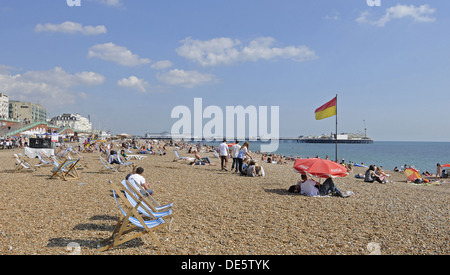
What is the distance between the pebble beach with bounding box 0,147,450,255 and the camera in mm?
3926

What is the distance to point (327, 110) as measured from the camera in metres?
15.7

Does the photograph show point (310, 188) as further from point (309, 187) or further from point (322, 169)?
point (322, 169)

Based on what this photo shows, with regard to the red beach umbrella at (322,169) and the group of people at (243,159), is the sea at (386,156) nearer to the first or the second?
the group of people at (243,159)

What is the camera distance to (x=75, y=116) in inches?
5891

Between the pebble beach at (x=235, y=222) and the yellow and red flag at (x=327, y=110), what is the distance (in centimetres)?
761

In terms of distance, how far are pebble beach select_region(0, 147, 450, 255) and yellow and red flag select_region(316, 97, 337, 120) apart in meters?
7.61

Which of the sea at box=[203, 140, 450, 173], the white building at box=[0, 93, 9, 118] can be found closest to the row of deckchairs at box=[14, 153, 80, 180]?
the sea at box=[203, 140, 450, 173]

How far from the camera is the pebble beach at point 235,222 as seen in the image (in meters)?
3.93

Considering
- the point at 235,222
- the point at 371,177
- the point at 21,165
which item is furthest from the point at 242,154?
the point at 21,165

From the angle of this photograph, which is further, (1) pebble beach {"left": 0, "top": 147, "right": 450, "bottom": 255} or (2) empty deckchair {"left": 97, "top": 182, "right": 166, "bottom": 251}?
(1) pebble beach {"left": 0, "top": 147, "right": 450, "bottom": 255}

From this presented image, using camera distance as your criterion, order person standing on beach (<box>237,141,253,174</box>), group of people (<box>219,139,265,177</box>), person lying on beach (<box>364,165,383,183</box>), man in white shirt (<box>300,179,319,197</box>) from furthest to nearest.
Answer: person standing on beach (<box>237,141,253,174</box>) → person lying on beach (<box>364,165,383,183</box>) → group of people (<box>219,139,265,177</box>) → man in white shirt (<box>300,179,319,197</box>)

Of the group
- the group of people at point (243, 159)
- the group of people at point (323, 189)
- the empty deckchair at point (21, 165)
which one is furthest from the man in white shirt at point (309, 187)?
the empty deckchair at point (21, 165)

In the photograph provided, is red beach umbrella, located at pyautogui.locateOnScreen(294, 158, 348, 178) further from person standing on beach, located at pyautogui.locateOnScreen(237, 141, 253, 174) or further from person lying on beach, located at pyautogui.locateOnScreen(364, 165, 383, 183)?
person lying on beach, located at pyautogui.locateOnScreen(364, 165, 383, 183)
